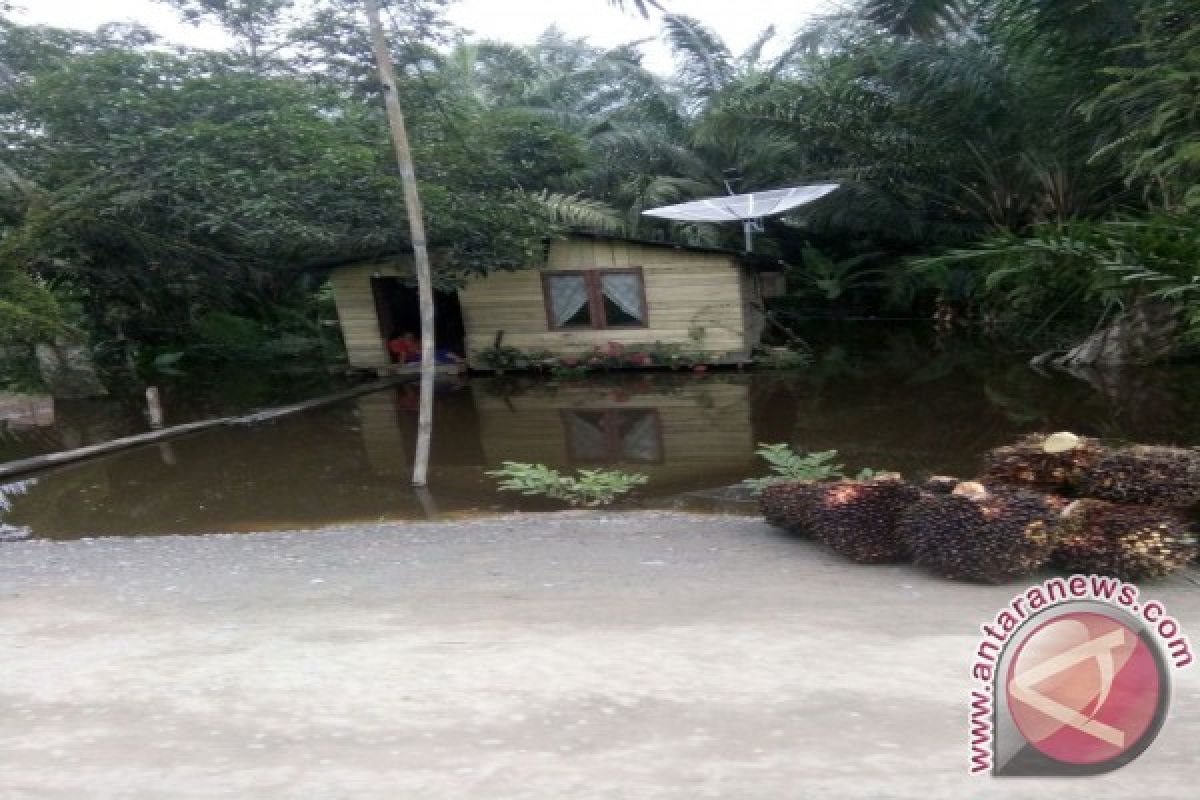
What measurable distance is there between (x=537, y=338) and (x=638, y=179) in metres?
7.10

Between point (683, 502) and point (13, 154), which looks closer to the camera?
point (683, 502)

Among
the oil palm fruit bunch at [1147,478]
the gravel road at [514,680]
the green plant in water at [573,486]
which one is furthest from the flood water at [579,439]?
the oil palm fruit bunch at [1147,478]

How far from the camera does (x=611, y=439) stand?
36.7 feet

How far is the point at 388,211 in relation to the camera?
1305 cm

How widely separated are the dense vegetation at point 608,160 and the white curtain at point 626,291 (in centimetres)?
168

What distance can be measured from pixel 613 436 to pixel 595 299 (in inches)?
220

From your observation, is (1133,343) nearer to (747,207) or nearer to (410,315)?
(747,207)

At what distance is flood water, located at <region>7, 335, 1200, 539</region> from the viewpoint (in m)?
8.67

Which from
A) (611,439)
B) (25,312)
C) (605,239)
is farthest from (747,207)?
(25,312)

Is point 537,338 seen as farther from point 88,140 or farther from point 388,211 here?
point 88,140

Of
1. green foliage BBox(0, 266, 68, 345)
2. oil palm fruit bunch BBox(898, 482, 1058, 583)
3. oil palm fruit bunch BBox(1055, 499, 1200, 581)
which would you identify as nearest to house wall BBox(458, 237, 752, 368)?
green foliage BBox(0, 266, 68, 345)

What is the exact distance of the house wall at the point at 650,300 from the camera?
15883mm

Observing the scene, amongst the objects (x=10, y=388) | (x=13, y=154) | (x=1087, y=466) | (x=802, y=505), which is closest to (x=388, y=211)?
(x=13, y=154)

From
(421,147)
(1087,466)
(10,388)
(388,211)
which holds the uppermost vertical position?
(421,147)
